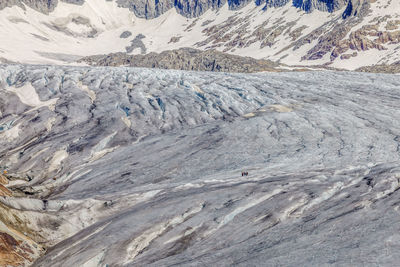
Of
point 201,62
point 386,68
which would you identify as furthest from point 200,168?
point 201,62

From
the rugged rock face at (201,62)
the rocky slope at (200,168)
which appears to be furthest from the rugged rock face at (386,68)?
the rocky slope at (200,168)

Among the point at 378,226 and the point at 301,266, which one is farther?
the point at 378,226

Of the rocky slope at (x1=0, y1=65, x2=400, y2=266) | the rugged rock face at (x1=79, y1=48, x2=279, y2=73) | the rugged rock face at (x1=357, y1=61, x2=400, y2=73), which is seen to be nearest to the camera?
the rocky slope at (x1=0, y1=65, x2=400, y2=266)

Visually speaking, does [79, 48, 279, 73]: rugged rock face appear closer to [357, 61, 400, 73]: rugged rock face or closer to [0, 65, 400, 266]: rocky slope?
[357, 61, 400, 73]: rugged rock face

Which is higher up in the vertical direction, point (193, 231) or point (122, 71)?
point (122, 71)

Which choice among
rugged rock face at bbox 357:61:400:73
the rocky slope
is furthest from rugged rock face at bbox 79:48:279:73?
the rocky slope

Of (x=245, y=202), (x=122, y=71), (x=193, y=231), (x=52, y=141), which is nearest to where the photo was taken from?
(x=193, y=231)

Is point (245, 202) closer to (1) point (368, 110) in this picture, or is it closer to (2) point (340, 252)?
(2) point (340, 252)

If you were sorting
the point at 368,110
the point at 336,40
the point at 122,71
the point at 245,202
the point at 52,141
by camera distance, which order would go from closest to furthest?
1. the point at 245,202
2. the point at 52,141
3. the point at 368,110
4. the point at 122,71
5. the point at 336,40

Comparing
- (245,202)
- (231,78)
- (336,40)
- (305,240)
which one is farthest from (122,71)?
(336,40)
